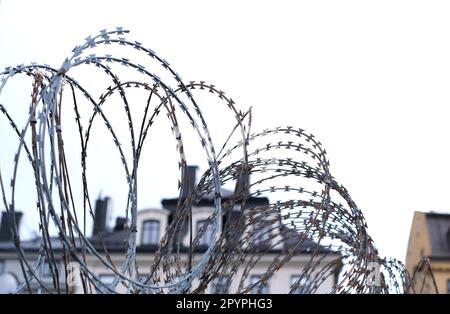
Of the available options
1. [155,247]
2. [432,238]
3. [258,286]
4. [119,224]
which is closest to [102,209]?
[119,224]

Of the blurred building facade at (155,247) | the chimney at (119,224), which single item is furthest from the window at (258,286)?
the chimney at (119,224)

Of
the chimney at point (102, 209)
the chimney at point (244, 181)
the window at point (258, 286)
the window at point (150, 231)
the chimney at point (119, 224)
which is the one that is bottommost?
the window at point (258, 286)

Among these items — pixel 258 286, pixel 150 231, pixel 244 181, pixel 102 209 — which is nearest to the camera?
pixel 244 181

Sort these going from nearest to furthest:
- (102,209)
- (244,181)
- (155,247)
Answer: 1. (244,181)
2. (155,247)
3. (102,209)

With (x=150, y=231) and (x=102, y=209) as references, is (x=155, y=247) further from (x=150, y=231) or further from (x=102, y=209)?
(x=102, y=209)

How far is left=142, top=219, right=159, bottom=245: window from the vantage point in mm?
28906

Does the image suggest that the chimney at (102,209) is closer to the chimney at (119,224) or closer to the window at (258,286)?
the chimney at (119,224)

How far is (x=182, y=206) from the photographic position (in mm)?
8391

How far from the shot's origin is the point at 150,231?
29.1 meters

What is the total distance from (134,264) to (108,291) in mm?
1711

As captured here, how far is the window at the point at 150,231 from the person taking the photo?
2891 cm
